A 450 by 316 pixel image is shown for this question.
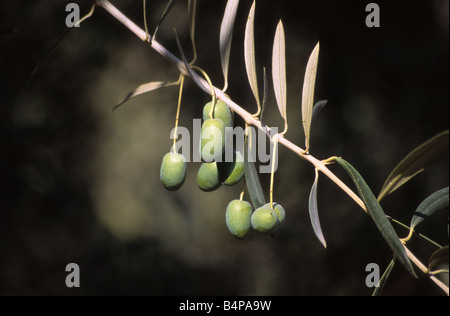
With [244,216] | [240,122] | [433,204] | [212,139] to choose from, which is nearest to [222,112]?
[212,139]

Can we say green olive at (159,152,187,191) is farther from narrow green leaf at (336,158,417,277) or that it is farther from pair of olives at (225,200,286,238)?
narrow green leaf at (336,158,417,277)

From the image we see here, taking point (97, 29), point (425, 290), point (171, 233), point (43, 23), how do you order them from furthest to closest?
point (171, 233)
point (425, 290)
point (97, 29)
point (43, 23)

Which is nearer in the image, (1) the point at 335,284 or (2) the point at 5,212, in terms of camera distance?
(2) the point at 5,212

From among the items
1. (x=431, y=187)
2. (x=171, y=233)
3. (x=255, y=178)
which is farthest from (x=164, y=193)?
(x=255, y=178)

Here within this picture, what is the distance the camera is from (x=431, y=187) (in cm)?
180

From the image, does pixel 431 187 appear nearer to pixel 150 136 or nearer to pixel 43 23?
pixel 150 136

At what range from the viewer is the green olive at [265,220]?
63cm

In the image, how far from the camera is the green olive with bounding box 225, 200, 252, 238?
2.24 feet

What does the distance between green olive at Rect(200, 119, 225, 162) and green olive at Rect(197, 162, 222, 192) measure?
0.06 meters

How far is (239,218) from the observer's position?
0.69m

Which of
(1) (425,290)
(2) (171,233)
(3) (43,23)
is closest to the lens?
(3) (43,23)

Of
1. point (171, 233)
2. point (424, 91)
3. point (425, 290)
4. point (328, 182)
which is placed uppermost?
point (424, 91)

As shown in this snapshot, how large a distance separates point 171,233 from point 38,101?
917mm

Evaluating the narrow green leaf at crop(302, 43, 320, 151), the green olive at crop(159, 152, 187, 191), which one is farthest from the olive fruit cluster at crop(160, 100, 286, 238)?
the narrow green leaf at crop(302, 43, 320, 151)
